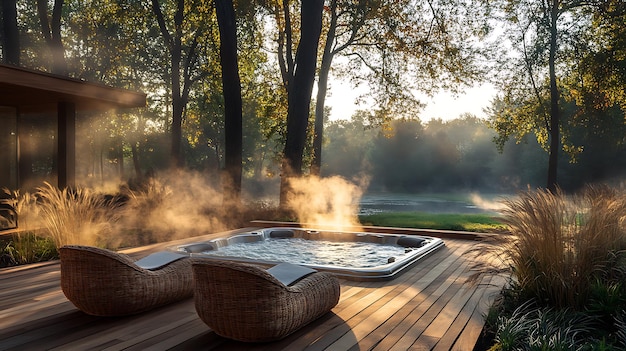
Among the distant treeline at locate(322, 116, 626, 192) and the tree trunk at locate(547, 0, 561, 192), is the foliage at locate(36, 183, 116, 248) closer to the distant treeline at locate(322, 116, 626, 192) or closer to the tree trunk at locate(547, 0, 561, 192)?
the tree trunk at locate(547, 0, 561, 192)

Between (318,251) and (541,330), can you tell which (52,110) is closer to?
(318,251)

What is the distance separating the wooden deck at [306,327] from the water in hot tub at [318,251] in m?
1.70

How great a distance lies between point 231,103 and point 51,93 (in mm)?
4047

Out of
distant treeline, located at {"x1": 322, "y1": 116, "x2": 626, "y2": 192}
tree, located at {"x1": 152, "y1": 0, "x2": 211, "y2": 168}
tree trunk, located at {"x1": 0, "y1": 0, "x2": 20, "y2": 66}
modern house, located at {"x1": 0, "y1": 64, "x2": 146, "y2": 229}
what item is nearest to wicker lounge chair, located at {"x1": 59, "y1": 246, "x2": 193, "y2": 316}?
modern house, located at {"x1": 0, "y1": 64, "x2": 146, "y2": 229}

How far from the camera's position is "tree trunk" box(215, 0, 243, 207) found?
10578 millimetres

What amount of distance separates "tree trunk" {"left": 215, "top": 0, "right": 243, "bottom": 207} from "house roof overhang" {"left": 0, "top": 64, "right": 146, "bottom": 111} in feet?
8.24

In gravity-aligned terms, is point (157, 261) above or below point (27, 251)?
above

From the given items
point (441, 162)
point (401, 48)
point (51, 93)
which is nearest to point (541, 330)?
point (51, 93)

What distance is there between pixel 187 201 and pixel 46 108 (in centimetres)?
346

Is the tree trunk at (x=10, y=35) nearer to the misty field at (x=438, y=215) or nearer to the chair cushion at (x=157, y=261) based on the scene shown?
the misty field at (x=438, y=215)

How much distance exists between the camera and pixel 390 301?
3.75m

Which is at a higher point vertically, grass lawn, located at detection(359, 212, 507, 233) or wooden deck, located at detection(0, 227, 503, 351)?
wooden deck, located at detection(0, 227, 503, 351)

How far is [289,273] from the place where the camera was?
3.29 m

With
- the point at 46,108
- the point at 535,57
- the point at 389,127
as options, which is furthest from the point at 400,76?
the point at 46,108
